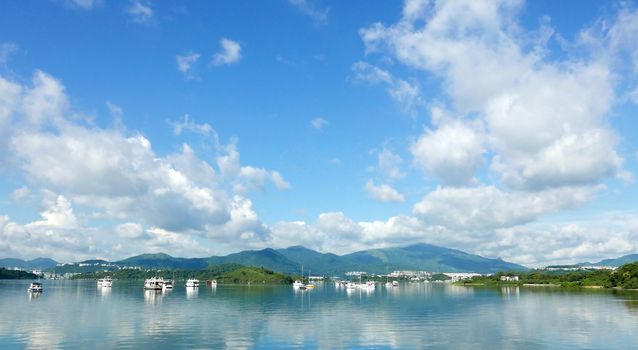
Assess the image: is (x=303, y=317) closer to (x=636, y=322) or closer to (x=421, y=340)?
(x=421, y=340)

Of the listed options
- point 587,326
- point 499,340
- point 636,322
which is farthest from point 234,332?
point 636,322

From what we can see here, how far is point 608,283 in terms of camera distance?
192375 millimetres

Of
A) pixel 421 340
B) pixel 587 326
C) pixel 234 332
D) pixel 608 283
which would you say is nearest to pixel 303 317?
pixel 234 332

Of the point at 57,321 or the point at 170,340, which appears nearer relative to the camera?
the point at 170,340

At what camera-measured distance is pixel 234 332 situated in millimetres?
52094

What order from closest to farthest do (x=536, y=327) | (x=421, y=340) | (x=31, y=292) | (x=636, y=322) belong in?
(x=421, y=340) → (x=536, y=327) → (x=636, y=322) → (x=31, y=292)

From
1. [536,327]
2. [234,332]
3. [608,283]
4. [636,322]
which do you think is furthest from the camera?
[608,283]

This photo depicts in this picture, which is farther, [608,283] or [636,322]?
[608,283]

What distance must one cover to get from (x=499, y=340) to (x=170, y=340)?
105 ft

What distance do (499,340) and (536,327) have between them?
14.0 metres

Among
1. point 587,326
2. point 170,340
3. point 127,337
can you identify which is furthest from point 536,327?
point 127,337

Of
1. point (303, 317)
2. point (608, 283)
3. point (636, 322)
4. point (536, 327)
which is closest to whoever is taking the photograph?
point (536, 327)

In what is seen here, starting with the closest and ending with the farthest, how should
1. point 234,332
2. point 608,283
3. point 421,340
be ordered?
point 421,340
point 234,332
point 608,283

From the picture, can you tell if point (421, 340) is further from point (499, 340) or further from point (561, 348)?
point (561, 348)
